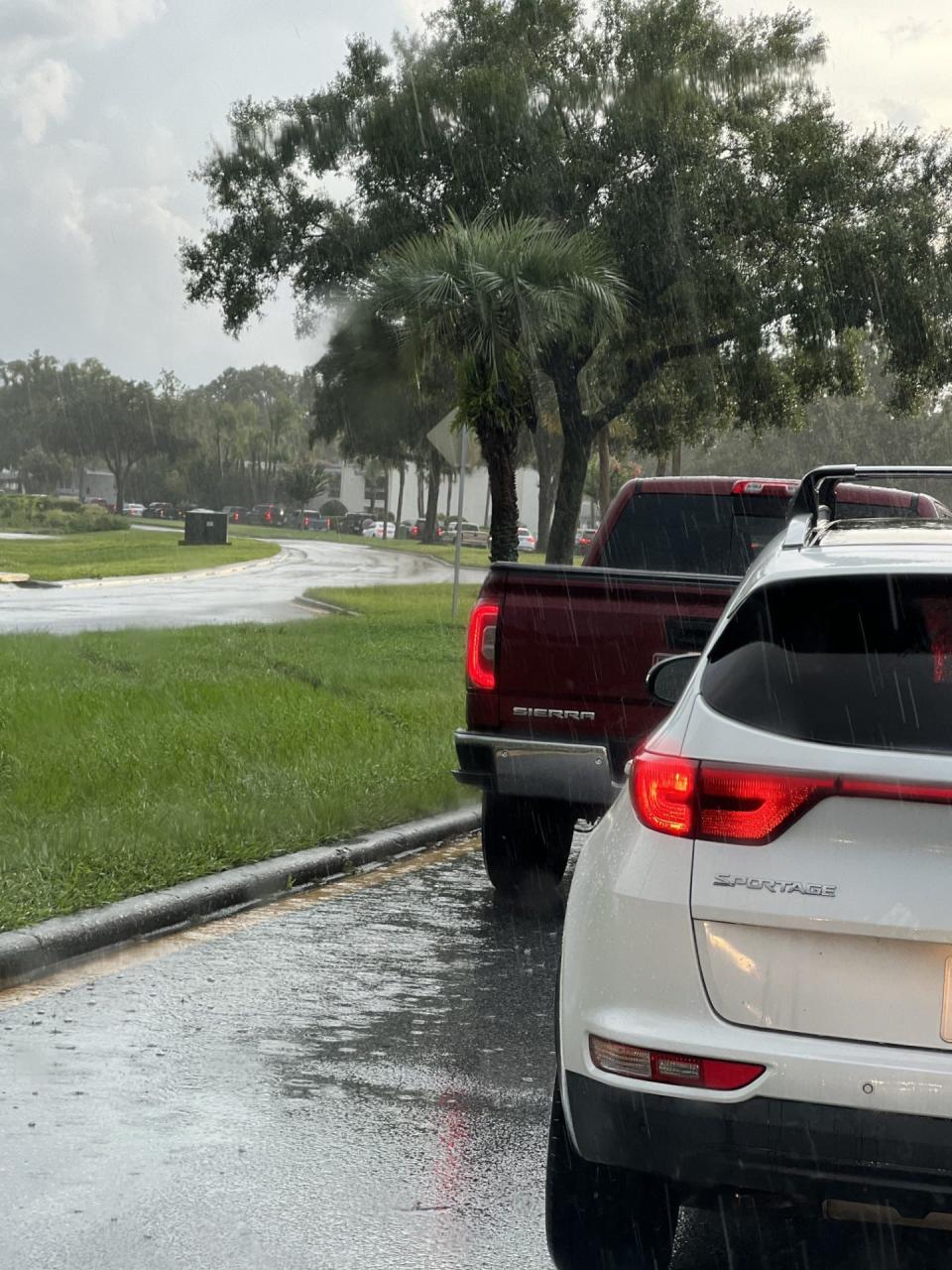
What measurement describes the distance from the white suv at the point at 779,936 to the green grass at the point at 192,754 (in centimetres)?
381

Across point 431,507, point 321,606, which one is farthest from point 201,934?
point 431,507

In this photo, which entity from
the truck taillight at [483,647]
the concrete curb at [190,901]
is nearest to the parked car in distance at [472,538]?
the concrete curb at [190,901]

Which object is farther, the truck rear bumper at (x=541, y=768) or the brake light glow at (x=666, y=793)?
the truck rear bumper at (x=541, y=768)

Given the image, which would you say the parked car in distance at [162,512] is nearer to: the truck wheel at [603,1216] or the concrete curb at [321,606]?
the concrete curb at [321,606]

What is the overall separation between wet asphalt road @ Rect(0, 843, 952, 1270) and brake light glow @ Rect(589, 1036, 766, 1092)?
84cm

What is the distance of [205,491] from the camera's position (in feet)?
457

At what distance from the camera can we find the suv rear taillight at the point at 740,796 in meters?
3.07

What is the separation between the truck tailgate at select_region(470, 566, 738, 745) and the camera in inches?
273

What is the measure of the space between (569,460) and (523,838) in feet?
86.7

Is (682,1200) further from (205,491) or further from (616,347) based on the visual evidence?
(205,491)

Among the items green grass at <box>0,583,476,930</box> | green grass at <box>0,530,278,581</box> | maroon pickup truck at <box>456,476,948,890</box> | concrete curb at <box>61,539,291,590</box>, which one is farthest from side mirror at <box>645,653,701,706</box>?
green grass at <box>0,530,278,581</box>

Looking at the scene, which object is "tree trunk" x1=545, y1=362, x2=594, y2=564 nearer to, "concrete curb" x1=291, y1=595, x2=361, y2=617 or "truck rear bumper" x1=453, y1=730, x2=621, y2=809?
"concrete curb" x1=291, y1=595, x2=361, y2=617

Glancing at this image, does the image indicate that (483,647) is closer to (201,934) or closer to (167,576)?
(201,934)


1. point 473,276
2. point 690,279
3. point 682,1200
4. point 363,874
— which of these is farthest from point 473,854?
point 690,279
